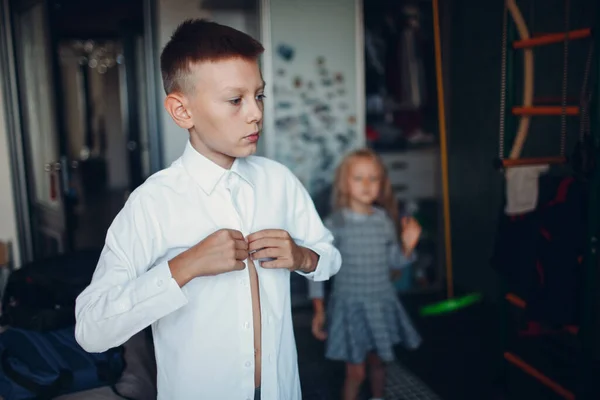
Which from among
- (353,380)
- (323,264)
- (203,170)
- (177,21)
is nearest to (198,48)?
(203,170)

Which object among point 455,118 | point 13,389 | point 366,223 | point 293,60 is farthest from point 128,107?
point 13,389

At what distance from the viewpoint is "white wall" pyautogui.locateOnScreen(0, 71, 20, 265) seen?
2.52m

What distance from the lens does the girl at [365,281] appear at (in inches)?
85.7

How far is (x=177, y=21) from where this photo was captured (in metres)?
1.58

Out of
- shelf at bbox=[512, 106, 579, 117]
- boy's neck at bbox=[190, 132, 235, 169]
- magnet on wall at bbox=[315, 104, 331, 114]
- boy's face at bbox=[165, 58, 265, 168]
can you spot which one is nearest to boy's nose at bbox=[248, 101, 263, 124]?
boy's face at bbox=[165, 58, 265, 168]

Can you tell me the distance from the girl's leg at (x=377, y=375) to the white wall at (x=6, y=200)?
5.33 feet

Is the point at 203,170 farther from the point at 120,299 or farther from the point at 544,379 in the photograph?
the point at 544,379

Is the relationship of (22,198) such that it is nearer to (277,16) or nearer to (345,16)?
(277,16)

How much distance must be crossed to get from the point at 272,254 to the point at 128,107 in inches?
194

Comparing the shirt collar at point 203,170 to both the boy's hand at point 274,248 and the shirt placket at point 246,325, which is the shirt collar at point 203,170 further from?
the boy's hand at point 274,248

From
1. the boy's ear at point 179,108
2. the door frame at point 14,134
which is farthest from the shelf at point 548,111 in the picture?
the door frame at point 14,134

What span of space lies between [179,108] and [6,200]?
1844 mm

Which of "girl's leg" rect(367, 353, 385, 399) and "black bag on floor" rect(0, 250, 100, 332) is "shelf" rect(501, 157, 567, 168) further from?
"black bag on floor" rect(0, 250, 100, 332)

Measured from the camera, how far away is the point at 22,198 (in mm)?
2562
